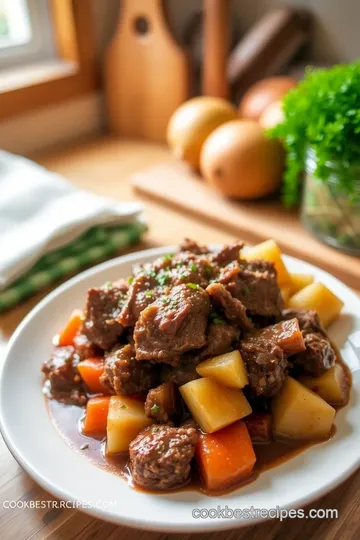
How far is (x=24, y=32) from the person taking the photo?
2260mm

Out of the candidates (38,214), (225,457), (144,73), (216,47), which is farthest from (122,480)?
(144,73)

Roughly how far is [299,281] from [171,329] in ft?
1.39

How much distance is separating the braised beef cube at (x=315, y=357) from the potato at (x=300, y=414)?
5cm

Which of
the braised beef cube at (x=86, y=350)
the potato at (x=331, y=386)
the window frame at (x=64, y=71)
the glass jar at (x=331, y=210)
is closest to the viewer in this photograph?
the potato at (x=331, y=386)

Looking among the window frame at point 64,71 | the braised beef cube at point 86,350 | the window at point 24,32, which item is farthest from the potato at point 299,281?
the window at point 24,32

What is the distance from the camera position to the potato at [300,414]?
982mm

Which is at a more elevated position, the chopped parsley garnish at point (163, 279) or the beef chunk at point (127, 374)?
the chopped parsley garnish at point (163, 279)

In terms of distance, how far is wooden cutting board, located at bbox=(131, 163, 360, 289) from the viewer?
1541mm

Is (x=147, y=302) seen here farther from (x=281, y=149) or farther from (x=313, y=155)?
(x=281, y=149)

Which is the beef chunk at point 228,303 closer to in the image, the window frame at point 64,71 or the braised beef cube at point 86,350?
the braised beef cube at point 86,350

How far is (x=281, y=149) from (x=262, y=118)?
0.19 m

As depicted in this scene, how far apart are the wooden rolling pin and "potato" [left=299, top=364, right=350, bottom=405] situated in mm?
1473

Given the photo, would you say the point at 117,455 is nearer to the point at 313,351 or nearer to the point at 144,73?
the point at 313,351

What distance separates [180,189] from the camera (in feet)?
6.25
